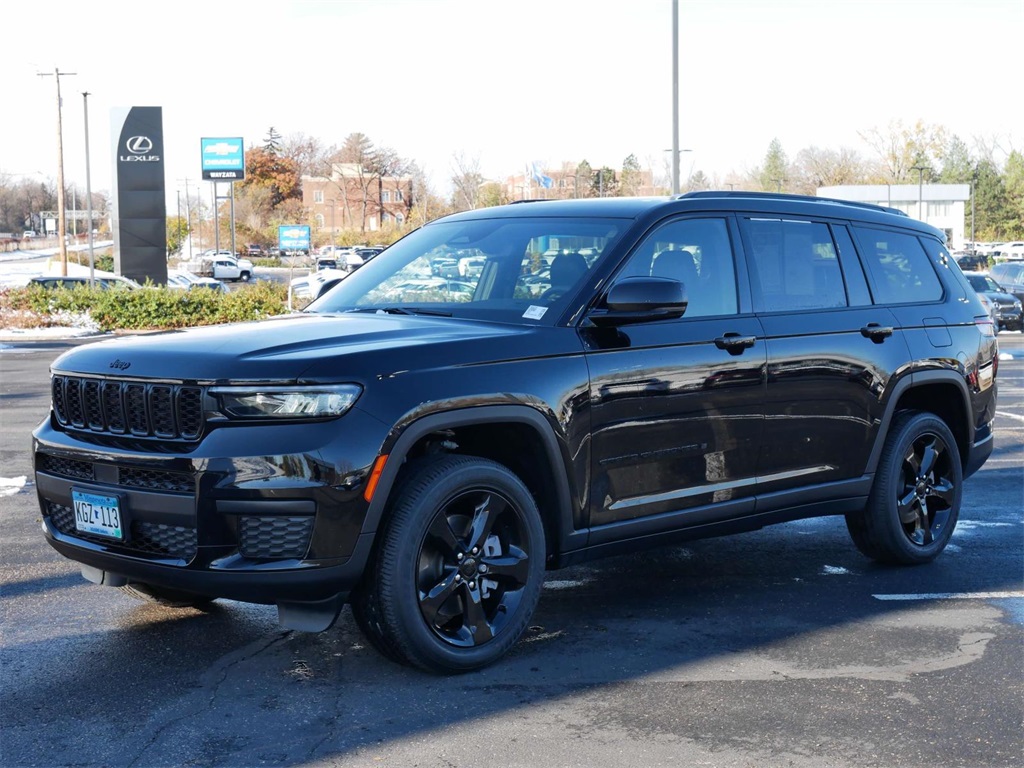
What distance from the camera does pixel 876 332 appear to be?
6.23 metres

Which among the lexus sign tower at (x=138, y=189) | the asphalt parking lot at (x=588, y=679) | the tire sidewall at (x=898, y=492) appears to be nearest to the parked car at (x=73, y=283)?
the lexus sign tower at (x=138, y=189)

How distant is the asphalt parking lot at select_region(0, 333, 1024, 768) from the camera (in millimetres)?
3980

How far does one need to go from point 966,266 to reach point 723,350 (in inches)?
2233

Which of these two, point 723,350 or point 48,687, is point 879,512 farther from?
point 48,687

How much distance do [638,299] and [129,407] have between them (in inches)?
80.3

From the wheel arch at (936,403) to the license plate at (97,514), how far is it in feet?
12.6

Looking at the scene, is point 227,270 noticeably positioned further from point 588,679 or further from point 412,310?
point 588,679

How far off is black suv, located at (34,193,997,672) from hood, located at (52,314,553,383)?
13 millimetres

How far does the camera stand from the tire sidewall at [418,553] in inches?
173

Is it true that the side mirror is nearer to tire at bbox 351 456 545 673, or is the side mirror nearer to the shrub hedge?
tire at bbox 351 456 545 673

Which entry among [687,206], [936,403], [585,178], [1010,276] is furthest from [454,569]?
[585,178]

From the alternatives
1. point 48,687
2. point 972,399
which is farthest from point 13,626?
point 972,399

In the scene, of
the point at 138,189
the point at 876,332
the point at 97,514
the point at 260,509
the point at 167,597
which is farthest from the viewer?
the point at 138,189

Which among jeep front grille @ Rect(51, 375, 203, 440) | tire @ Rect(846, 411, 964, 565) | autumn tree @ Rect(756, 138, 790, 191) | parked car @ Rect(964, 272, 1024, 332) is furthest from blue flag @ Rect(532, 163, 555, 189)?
jeep front grille @ Rect(51, 375, 203, 440)
